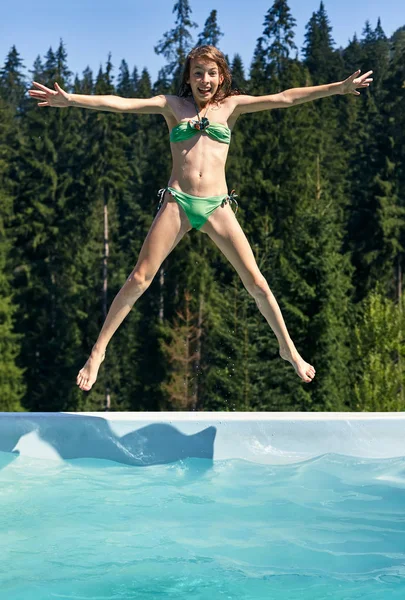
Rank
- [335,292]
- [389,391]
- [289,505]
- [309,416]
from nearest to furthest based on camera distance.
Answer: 1. [289,505]
2. [309,416]
3. [389,391]
4. [335,292]

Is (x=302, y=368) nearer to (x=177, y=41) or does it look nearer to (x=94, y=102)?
(x=94, y=102)

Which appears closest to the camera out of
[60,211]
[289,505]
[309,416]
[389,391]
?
[289,505]

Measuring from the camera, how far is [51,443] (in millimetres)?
3957

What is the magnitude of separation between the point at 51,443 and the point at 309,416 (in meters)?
1.28

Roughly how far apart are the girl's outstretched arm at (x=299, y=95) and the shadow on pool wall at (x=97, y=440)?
1584mm

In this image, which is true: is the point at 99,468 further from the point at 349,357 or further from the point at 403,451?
the point at 349,357

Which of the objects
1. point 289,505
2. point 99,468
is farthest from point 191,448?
point 289,505

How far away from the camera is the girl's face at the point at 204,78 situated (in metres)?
3.71

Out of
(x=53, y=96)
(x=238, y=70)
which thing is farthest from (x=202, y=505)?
(x=238, y=70)

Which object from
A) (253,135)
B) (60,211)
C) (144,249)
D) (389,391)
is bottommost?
(389,391)

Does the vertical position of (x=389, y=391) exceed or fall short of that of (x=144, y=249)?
it falls short

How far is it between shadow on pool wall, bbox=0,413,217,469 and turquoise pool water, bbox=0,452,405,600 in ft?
0.22

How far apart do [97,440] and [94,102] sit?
63.9 inches

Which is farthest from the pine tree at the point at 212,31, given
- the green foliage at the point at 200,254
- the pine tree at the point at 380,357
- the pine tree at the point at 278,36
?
the pine tree at the point at 380,357
